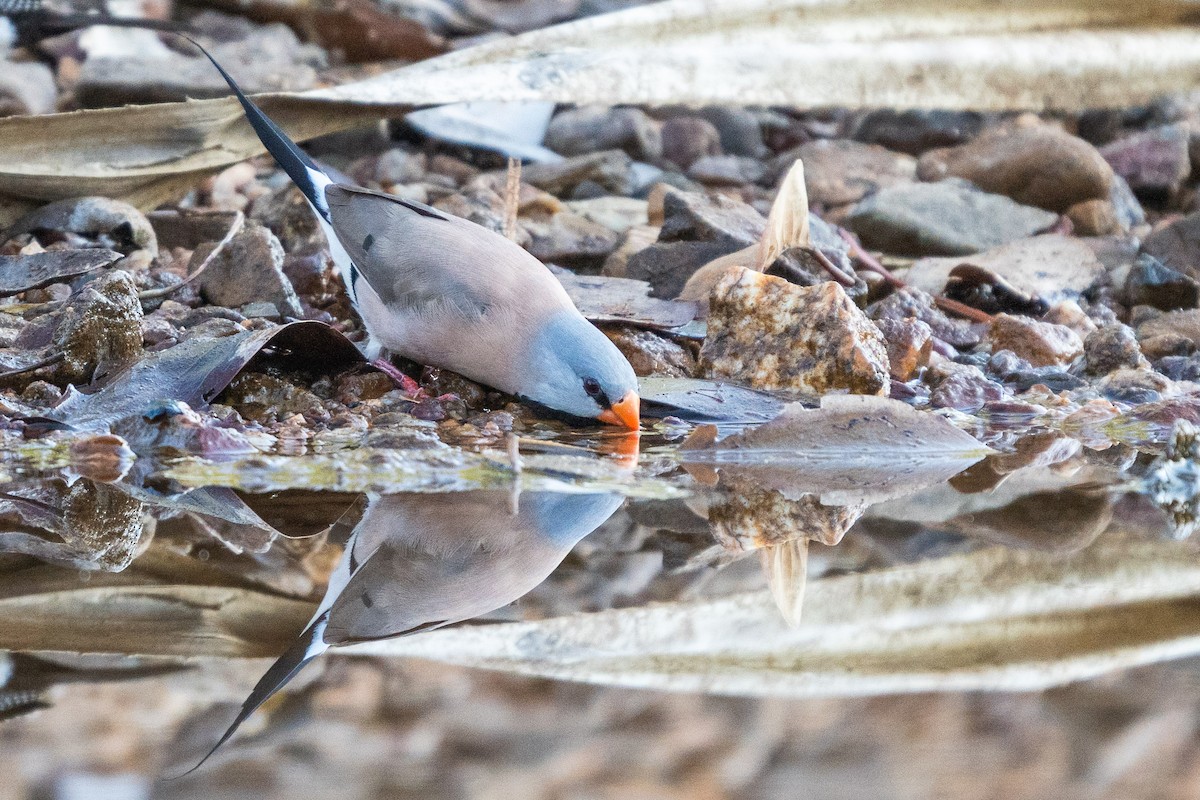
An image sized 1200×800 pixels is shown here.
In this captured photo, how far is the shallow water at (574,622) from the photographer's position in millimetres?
1197

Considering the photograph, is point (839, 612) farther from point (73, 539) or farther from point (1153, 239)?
point (1153, 239)

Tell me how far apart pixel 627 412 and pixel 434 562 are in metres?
1.29

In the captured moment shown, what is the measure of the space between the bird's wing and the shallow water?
2.72 ft

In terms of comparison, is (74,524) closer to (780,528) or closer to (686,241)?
(780,528)

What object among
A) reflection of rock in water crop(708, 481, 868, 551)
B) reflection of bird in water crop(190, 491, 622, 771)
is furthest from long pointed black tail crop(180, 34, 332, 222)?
reflection of rock in water crop(708, 481, 868, 551)

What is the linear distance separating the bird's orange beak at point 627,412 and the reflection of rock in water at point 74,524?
45.7 inches

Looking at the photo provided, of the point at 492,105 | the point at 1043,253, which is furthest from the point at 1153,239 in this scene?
the point at 492,105

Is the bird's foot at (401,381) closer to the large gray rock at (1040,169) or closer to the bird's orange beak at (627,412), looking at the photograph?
the bird's orange beak at (627,412)

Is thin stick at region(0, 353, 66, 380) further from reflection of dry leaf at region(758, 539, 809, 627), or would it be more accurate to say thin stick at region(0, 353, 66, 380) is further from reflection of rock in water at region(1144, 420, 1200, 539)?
reflection of rock in water at region(1144, 420, 1200, 539)

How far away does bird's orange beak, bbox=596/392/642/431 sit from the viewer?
3.14 m

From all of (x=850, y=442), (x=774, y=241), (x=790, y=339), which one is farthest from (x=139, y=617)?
(x=774, y=241)

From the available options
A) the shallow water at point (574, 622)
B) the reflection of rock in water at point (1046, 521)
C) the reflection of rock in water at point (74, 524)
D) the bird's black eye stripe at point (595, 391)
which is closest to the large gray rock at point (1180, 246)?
the shallow water at point (574, 622)

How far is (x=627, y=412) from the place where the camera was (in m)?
3.15

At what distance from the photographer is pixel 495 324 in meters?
3.38
